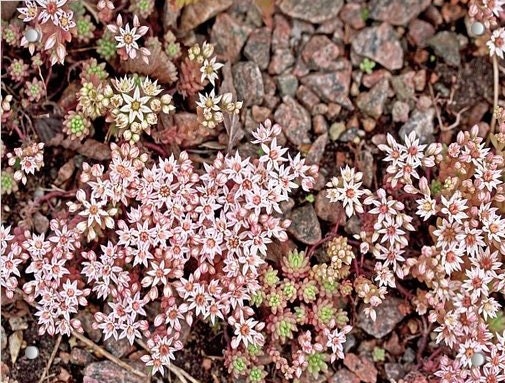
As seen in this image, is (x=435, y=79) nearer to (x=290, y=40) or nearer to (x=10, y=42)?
(x=290, y=40)

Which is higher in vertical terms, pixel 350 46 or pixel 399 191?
pixel 350 46

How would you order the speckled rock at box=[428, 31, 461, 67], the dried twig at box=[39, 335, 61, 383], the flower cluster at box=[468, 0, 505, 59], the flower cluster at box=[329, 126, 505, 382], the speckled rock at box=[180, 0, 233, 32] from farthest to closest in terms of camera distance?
the speckled rock at box=[428, 31, 461, 67] < the speckled rock at box=[180, 0, 233, 32] < the dried twig at box=[39, 335, 61, 383] < the flower cluster at box=[468, 0, 505, 59] < the flower cluster at box=[329, 126, 505, 382]

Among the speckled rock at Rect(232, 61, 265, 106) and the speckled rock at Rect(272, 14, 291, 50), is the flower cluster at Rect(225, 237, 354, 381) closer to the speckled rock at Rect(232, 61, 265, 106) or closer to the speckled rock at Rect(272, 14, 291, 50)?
the speckled rock at Rect(232, 61, 265, 106)

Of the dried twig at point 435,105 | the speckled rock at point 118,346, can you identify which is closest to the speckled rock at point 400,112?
the dried twig at point 435,105

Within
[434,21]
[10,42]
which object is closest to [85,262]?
[10,42]

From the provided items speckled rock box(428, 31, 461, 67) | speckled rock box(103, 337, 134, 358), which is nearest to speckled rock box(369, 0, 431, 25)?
speckled rock box(428, 31, 461, 67)

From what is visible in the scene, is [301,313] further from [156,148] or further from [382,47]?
[382,47]

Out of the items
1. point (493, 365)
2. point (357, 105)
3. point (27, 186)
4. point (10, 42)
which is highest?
point (10, 42)
